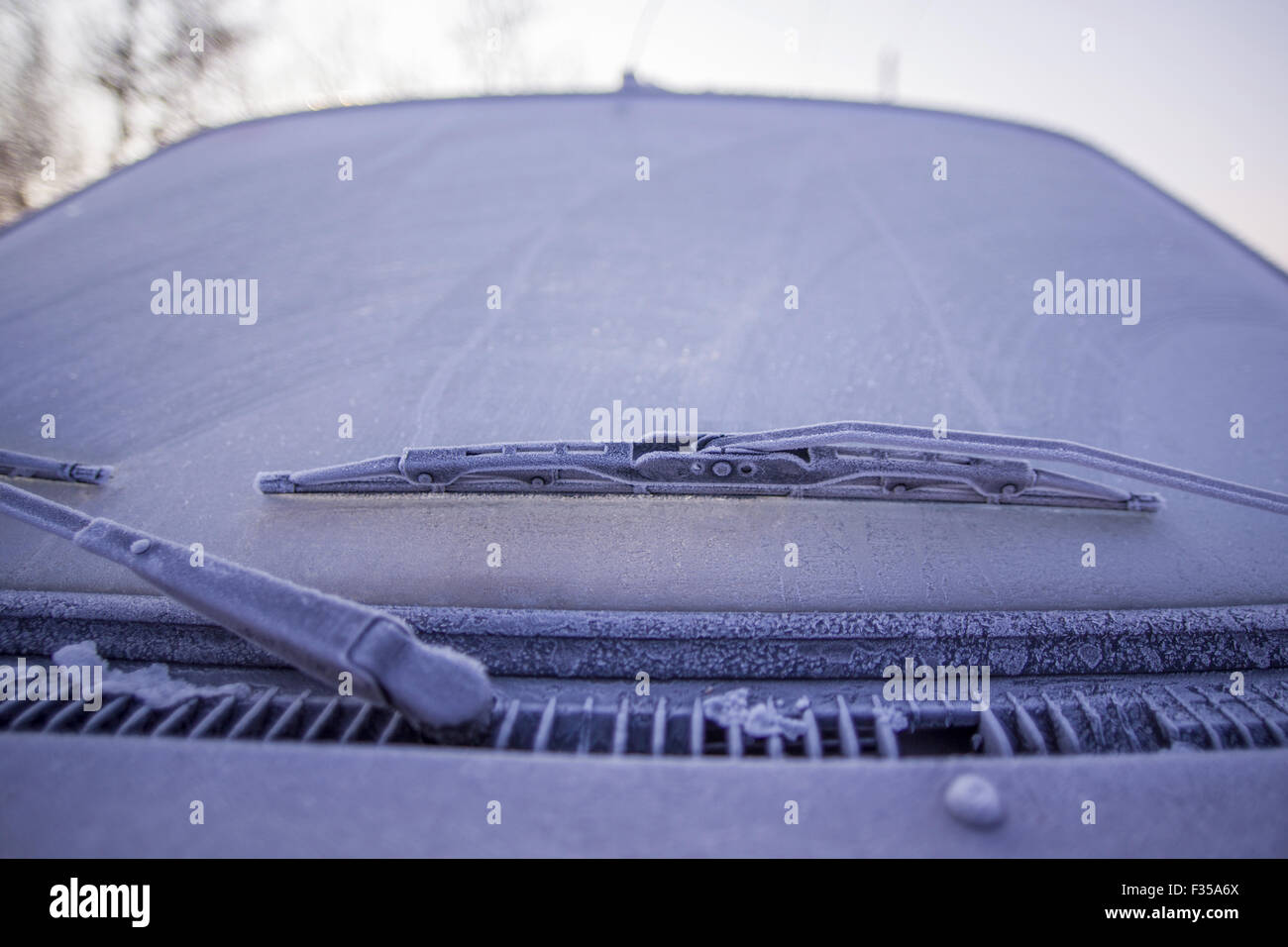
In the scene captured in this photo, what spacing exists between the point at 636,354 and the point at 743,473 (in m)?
0.51

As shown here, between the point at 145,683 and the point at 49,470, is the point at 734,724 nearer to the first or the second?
the point at 145,683

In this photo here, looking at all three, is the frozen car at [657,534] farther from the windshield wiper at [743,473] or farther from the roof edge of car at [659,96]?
the roof edge of car at [659,96]

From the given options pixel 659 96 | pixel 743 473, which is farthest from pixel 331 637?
pixel 659 96

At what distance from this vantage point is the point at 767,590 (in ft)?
4.19

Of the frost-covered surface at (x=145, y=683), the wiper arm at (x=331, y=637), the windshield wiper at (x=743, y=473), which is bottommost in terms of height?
the frost-covered surface at (x=145, y=683)

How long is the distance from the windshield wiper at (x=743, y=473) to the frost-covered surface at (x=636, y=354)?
1.5 inches

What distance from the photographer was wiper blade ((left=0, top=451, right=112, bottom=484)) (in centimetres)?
145

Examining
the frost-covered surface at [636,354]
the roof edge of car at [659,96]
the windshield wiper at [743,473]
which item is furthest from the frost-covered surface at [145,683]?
the roof edge of car at [659,96]

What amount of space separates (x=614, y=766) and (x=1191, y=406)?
159 centimetres

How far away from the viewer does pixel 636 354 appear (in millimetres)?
1742

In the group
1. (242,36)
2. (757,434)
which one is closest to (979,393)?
(757,434)

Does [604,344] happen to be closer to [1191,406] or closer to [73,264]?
[1191,406]

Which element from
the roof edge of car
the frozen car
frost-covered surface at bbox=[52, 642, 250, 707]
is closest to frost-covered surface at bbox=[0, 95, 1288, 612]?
the frozen car

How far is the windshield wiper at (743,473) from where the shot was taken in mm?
1329
